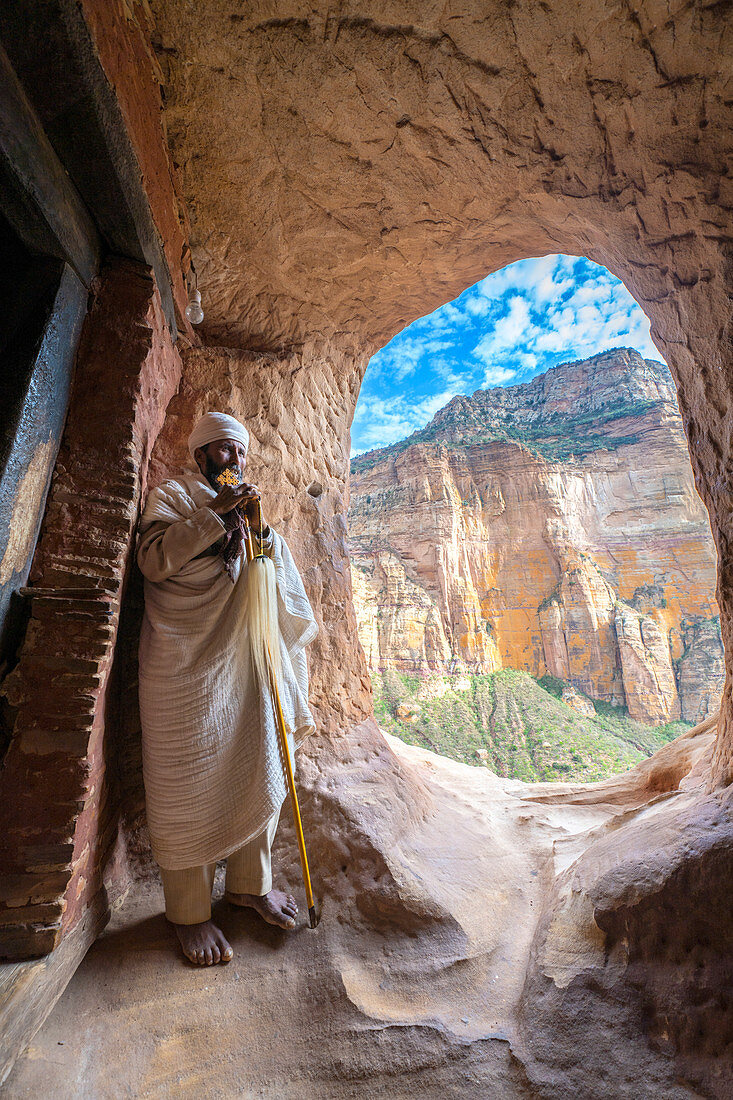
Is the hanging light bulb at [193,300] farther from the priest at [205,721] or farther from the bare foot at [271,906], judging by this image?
the bare foot at [271,906]

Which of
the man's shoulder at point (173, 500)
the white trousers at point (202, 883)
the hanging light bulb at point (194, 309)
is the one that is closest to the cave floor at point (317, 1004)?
the white trousers at point (202, 883)

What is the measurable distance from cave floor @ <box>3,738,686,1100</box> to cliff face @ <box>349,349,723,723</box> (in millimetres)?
18104

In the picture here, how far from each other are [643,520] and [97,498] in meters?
28.2

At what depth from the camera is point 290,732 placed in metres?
2.28

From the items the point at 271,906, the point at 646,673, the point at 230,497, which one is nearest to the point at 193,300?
the point at 230,497

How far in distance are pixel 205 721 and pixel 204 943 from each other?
34.8 inches

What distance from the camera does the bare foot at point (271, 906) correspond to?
6.94ft

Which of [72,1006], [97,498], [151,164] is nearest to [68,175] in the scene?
[151,164]

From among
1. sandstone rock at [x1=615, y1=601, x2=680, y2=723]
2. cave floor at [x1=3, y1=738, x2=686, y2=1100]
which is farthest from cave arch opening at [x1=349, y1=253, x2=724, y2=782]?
cave floor at [x1=3, y1=738, x2=686, y2=1100]

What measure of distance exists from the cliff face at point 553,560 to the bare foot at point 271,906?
59.6 ft

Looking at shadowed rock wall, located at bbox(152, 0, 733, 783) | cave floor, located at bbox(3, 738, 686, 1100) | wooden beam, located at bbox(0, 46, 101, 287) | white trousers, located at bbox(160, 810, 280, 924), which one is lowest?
cave floor, located at bbox(3, 738, 686, 1100)

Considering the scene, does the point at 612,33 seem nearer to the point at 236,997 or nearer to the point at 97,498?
the point at 97,498

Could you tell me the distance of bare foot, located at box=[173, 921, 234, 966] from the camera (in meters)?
1.95

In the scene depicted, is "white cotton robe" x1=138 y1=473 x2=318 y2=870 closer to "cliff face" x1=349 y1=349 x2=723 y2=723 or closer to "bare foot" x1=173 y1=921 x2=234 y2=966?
"bare foot" x1=173 y1=921 x2=234 y2=966
